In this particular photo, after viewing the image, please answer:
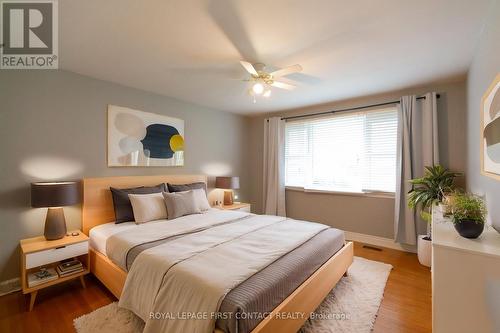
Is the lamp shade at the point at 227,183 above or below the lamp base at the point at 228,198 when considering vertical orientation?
above

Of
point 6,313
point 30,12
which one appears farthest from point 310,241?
point 30,12

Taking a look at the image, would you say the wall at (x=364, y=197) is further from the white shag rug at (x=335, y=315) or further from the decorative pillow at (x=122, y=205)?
the decorative pillow at (x=122, y=205)

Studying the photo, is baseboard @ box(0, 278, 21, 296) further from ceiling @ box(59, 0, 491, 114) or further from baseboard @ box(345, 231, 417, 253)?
baseboard @ box(345, 231, 417, 253)

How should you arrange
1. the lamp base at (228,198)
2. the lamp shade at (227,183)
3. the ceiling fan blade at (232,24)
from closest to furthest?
the ceiling fan blade at (232,24)
the lamp shade at (227,183)
the lamp base at (228,198)

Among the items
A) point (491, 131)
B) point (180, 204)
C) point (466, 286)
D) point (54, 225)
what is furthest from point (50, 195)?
point (491, 131)

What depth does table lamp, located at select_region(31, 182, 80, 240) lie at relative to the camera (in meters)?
2.21

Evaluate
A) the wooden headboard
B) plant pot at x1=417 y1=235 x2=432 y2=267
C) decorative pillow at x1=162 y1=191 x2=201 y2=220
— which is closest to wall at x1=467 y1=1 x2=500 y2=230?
plant pot at x1=417 y1=235 x2=432 y2=267

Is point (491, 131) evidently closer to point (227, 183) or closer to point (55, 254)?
point (227, 183)

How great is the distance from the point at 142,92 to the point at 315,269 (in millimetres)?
3300

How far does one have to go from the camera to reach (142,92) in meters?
3.39

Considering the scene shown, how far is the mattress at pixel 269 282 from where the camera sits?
1.26 metres

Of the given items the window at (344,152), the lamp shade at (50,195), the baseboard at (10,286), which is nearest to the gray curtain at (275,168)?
the window at (344,152)

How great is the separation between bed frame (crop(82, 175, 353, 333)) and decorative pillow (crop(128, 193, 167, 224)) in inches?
16.3

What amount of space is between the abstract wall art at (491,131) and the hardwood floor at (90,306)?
1367 mm
